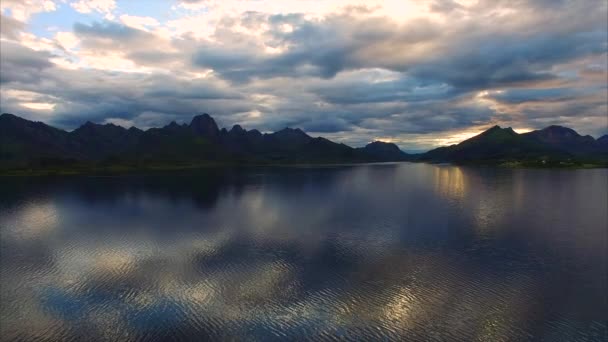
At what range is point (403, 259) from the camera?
6181 cm

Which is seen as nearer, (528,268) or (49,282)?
(49,282)

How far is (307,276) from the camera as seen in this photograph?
5334 cm

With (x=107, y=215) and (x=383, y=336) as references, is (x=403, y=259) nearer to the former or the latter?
(x=383, y=336)

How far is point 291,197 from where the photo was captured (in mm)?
152250

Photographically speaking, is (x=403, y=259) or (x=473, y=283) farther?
(x=403, y=259)

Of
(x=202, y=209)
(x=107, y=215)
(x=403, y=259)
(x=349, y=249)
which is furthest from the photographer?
(x=202, y=209)

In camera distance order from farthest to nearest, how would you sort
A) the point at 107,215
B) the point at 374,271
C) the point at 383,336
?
1. the point at 107,215
2. the point at 374,271
3. the point at 383,336

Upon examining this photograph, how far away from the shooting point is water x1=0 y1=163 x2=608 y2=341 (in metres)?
37.9

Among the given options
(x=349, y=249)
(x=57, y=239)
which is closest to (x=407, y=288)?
(x=349, y=249)

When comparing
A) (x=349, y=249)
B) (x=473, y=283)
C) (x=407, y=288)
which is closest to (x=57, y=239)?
(x=349, y=249)

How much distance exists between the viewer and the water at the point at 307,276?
37.9 meters

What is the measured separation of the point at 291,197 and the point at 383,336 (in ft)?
384

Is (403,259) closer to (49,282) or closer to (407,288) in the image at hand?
(407,288)

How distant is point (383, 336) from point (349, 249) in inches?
1290
